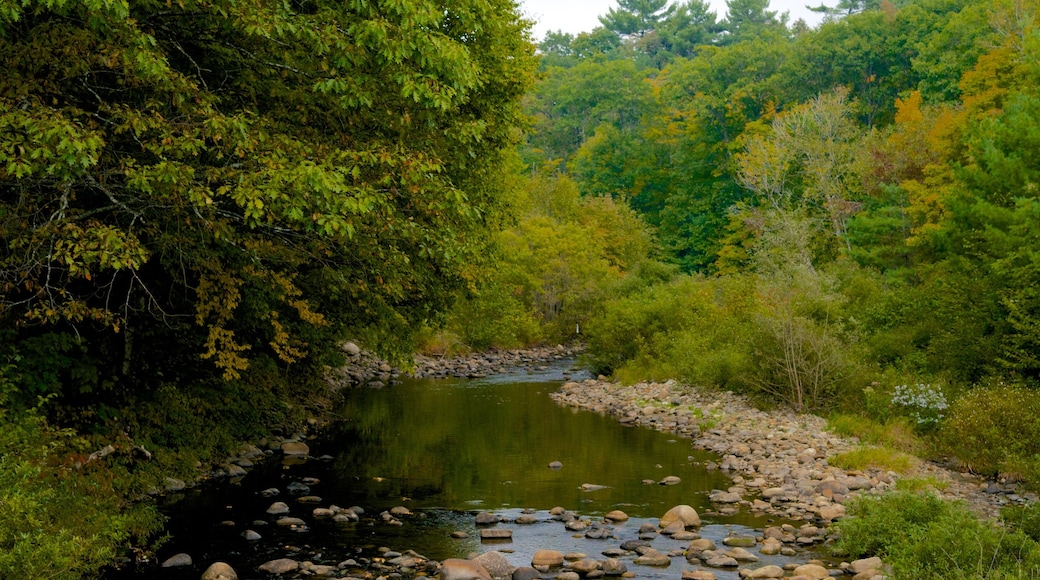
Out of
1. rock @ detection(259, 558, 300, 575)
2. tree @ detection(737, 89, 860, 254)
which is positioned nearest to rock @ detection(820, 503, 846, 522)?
rock @ detection(259, 558, 300, 575)

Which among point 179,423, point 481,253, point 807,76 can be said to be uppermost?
point 807,76

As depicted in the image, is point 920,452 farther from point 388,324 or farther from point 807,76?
point 807,76

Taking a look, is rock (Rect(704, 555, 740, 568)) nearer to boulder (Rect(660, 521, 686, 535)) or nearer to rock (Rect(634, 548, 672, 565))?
rock (Rect(634, 548, 672, 565))

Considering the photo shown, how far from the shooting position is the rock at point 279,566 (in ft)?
31.3

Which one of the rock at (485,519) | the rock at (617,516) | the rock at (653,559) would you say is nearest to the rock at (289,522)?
the rock at (485,519)

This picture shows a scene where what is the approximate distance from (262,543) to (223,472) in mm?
4026

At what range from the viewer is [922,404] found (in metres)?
15.7

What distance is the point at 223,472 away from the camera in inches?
563

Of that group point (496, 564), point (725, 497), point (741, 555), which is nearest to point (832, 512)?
point (725, 497)

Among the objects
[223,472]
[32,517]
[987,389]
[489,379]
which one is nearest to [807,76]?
[489,379]

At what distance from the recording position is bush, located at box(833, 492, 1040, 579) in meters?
8.20

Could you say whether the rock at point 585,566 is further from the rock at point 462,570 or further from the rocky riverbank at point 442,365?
the rocky riverbank at point 442,365

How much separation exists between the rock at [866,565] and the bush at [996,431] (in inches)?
171

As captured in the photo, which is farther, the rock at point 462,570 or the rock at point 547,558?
the rock at point 547,558
